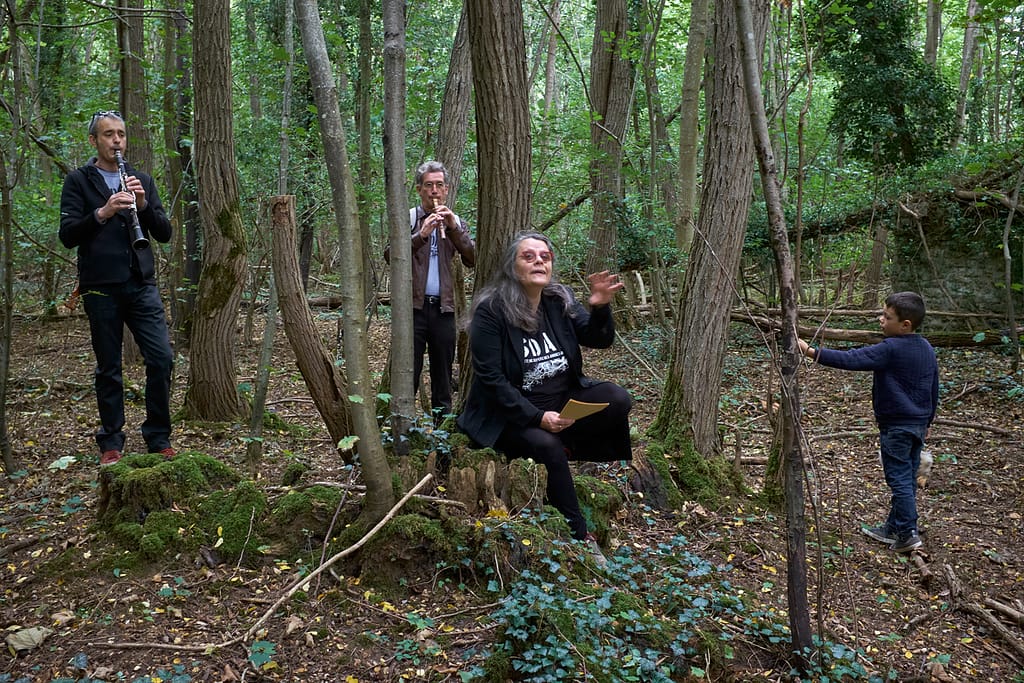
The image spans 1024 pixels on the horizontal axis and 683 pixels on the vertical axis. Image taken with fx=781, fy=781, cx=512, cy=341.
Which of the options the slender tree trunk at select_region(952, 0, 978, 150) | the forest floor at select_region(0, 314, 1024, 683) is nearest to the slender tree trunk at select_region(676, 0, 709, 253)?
the forest floor at select_region(0, 314, 1024, 683)

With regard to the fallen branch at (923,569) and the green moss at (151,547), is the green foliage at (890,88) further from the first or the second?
the green moss at (151,547)

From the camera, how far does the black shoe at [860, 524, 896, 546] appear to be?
4.70 m

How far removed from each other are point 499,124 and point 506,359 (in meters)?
1.35

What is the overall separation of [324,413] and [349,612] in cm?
141

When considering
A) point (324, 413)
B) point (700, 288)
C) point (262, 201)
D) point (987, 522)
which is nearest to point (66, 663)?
point (324, 413)

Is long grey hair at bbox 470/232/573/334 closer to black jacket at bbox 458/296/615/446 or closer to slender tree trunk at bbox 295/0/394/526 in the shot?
black jacket at bbox 458/296/615/446

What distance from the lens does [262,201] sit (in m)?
10.5

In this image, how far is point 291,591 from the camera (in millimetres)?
3080

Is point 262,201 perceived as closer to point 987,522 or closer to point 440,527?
point 440,527

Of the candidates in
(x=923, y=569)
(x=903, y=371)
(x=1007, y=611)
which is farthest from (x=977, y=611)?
(x=903, y=371)

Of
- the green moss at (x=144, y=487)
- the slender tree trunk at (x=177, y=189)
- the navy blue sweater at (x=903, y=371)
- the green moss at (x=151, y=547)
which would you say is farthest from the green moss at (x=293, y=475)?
the slender tree trunk at (x=177, y=189)

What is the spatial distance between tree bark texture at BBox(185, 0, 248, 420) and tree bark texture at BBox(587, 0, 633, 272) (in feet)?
16.2

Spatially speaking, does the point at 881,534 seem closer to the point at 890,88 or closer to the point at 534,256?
the point at 534,256

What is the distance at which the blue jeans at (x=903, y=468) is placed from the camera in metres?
4.61
